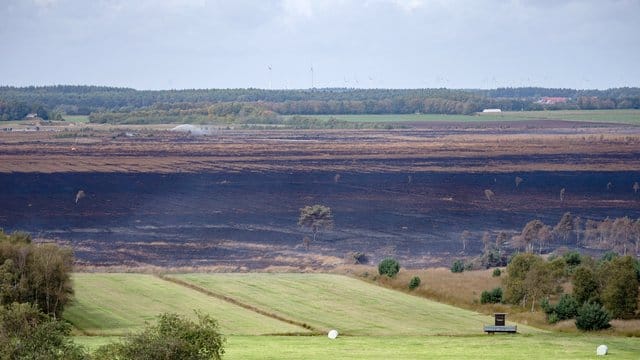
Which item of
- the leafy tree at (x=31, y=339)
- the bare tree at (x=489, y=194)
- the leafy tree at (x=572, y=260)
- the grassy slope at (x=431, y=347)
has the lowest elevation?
the grassy slope at (x=431, y=347)

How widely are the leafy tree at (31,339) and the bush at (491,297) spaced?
22.2 m

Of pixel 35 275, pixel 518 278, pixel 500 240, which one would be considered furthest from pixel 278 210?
pixel 35 275

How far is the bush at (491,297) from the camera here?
155 ft

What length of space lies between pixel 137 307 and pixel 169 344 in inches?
710

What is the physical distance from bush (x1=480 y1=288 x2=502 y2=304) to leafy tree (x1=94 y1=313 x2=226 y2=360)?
2003 cm

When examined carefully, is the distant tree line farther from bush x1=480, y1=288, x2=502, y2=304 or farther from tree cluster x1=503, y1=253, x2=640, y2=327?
bush x1=480, y1=288, x2=502, y2=304

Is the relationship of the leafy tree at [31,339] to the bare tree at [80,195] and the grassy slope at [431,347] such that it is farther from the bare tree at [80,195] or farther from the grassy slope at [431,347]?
the bare tree at [80,195]

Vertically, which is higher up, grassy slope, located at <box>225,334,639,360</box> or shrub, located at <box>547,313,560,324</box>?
grassy slope, located at <box>225,334,639,360</box>

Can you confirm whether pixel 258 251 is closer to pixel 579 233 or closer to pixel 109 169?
pixel 579 233

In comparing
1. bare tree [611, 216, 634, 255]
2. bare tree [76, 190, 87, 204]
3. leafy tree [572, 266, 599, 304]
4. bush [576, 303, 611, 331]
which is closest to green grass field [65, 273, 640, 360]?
bush [576, 303, 611, 331]

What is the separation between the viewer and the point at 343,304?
1810 inches

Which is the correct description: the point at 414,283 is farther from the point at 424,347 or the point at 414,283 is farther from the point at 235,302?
the point at 424,347

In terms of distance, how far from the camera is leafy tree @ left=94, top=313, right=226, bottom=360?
2623 centimetres

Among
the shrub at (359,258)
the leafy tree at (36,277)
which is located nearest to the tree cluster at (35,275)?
the leafy tree at (36,277)
